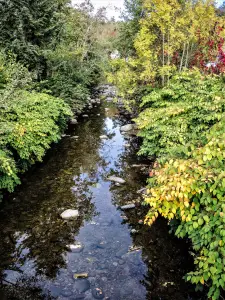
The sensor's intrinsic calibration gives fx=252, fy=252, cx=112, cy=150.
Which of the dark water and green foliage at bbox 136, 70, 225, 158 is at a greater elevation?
green foliage at bbox 136, 70, 225, 158

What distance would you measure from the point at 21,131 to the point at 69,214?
2447mm

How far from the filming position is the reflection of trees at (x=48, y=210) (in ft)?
Answer: 16.2

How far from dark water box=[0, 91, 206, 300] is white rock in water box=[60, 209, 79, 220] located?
0.16 metres

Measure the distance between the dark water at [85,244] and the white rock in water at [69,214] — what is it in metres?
0.16

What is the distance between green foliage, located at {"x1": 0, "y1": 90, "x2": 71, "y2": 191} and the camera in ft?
20.1

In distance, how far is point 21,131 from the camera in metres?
6.49

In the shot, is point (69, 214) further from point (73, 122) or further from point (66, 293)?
point (73, 122)

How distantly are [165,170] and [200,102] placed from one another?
344 centimetres

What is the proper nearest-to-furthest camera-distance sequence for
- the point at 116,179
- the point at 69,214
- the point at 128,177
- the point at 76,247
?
the point at 76,247 → the point at 69,214 → the point at 116,179 → the point at 128,177

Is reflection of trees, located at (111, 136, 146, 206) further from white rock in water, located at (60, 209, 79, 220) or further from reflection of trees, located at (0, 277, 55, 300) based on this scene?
reflection of trees, located at (0, 277, 55, 300)

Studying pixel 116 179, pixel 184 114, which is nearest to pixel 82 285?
pixel 116 179

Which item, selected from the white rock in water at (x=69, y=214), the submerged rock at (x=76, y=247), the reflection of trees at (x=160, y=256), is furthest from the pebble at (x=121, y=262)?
the white rock in water at (x=69, y=214)

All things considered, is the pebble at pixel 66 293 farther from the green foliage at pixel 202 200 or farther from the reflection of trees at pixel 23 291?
the green foliage at pixel 202 200

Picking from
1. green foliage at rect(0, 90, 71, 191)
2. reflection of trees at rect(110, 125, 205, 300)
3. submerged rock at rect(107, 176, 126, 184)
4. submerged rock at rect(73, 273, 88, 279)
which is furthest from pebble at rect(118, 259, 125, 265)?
submerged rock at rect(107, 176, 126, 184)
